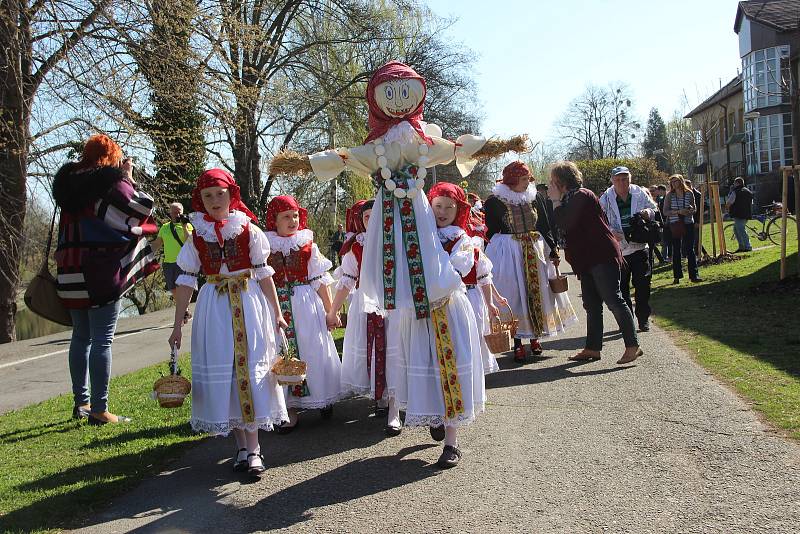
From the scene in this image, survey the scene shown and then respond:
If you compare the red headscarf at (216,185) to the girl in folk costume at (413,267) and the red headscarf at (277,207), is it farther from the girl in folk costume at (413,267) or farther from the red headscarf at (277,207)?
the red headscarf at (277,207)

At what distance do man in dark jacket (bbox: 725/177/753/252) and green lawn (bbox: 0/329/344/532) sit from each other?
15.7 meters

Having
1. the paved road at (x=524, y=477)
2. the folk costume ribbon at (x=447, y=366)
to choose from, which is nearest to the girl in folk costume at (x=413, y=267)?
the folk costume ribbon at (x=447, y=366)

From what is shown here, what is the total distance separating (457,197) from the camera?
5684mm

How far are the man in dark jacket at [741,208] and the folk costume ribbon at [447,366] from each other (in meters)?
15.8

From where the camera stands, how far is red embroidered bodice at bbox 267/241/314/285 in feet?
20.4

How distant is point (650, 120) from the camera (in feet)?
303

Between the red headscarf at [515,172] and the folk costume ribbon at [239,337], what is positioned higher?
the red headscarf at [515,172]

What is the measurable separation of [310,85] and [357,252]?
19640 mm

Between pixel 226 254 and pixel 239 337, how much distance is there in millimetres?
569

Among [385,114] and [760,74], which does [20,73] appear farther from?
[760,74]

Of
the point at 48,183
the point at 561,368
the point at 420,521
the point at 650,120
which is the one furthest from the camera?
the point at 650,120

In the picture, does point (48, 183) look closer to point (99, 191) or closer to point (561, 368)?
point (99, 191)

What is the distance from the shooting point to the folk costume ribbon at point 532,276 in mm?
8727

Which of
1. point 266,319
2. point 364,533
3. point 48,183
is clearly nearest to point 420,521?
point 364,533
